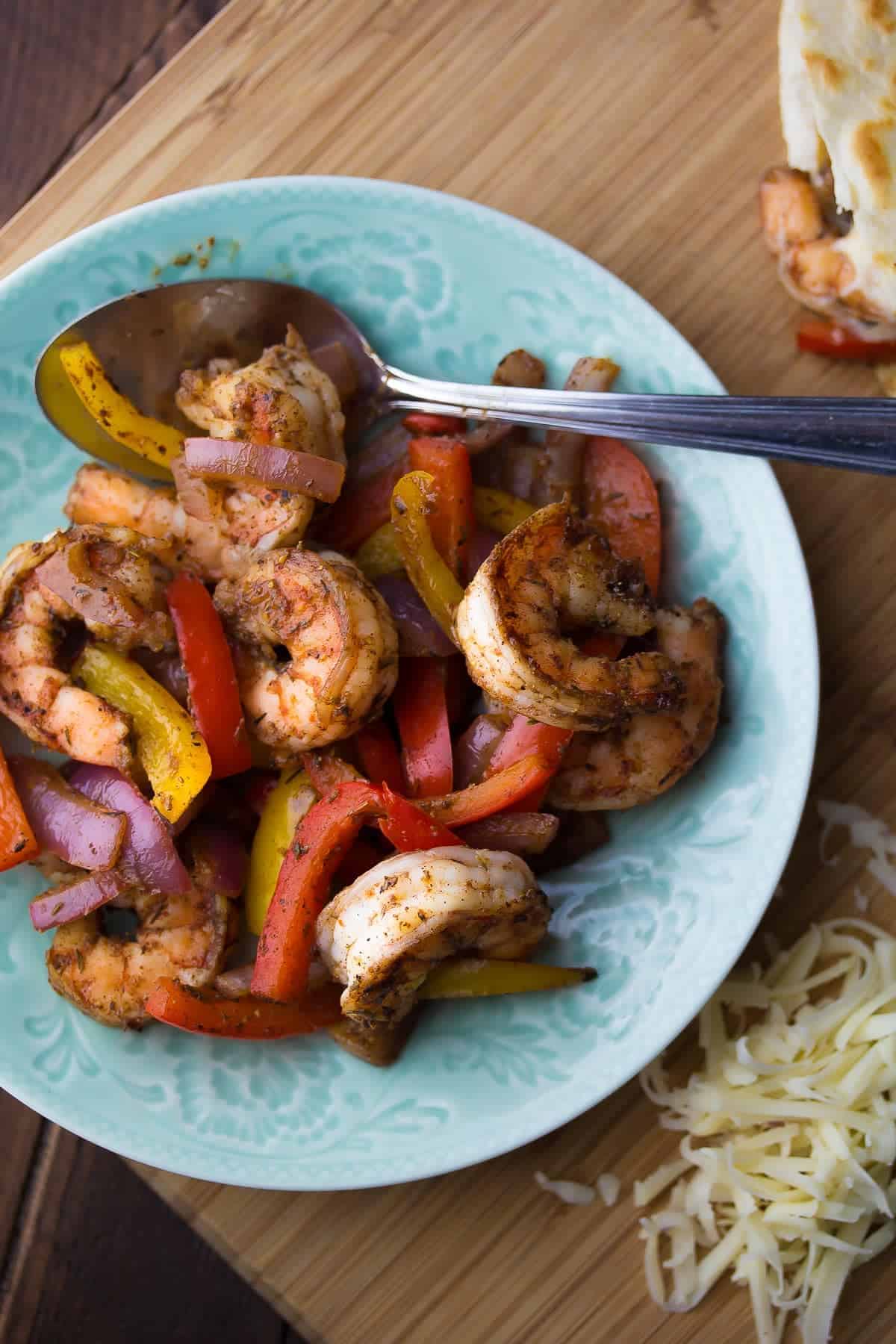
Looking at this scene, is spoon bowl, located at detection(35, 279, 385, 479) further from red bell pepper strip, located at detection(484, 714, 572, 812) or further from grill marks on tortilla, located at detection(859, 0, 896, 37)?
grill marks on tortilla, located at detection(859, 0, 896, 37)

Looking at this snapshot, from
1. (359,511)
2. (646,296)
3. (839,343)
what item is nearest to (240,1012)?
(359,511)

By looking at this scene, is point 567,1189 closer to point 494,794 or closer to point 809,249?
point 494,794

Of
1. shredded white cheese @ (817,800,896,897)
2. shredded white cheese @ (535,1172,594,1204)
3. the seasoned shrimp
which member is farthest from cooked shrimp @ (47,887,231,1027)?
A: shredded white cheese @ (817,800,896,897)

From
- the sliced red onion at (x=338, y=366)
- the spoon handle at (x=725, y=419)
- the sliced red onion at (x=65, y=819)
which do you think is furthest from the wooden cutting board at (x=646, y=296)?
the sliced red onion at (x=65, y=819)

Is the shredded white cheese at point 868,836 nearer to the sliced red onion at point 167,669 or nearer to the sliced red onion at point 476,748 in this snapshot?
the sliced red onion at point 476,748

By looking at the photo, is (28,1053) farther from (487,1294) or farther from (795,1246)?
(795,1246)
